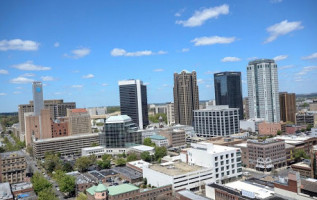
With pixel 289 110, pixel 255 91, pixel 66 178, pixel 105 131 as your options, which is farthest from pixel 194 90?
pixel 66 178

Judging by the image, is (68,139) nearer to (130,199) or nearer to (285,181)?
(130,199)

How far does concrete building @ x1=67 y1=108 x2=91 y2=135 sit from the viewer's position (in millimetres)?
150500

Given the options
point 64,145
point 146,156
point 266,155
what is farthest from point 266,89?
point 64,145

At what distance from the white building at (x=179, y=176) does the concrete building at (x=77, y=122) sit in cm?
9024

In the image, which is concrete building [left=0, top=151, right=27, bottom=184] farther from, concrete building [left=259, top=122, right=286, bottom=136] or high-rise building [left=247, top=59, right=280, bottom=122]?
high-rise building [left=247, top=59, right=280, bottom=122]

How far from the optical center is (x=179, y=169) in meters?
68.0

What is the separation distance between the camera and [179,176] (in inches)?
2459

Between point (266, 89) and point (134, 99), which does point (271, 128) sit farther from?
point (134, 99)

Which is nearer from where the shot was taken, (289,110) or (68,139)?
(68,139)

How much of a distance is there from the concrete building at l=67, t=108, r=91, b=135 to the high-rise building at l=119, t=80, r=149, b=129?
2363 centimetres

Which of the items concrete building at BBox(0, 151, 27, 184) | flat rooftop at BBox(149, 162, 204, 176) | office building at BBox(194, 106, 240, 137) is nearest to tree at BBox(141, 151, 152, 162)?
flat rooftop at BBox(149, 162, 204, 176)

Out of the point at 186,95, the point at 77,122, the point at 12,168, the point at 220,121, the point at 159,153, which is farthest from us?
the point at 186,95

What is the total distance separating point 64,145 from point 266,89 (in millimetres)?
115511

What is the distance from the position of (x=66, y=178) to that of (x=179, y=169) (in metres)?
28.4
